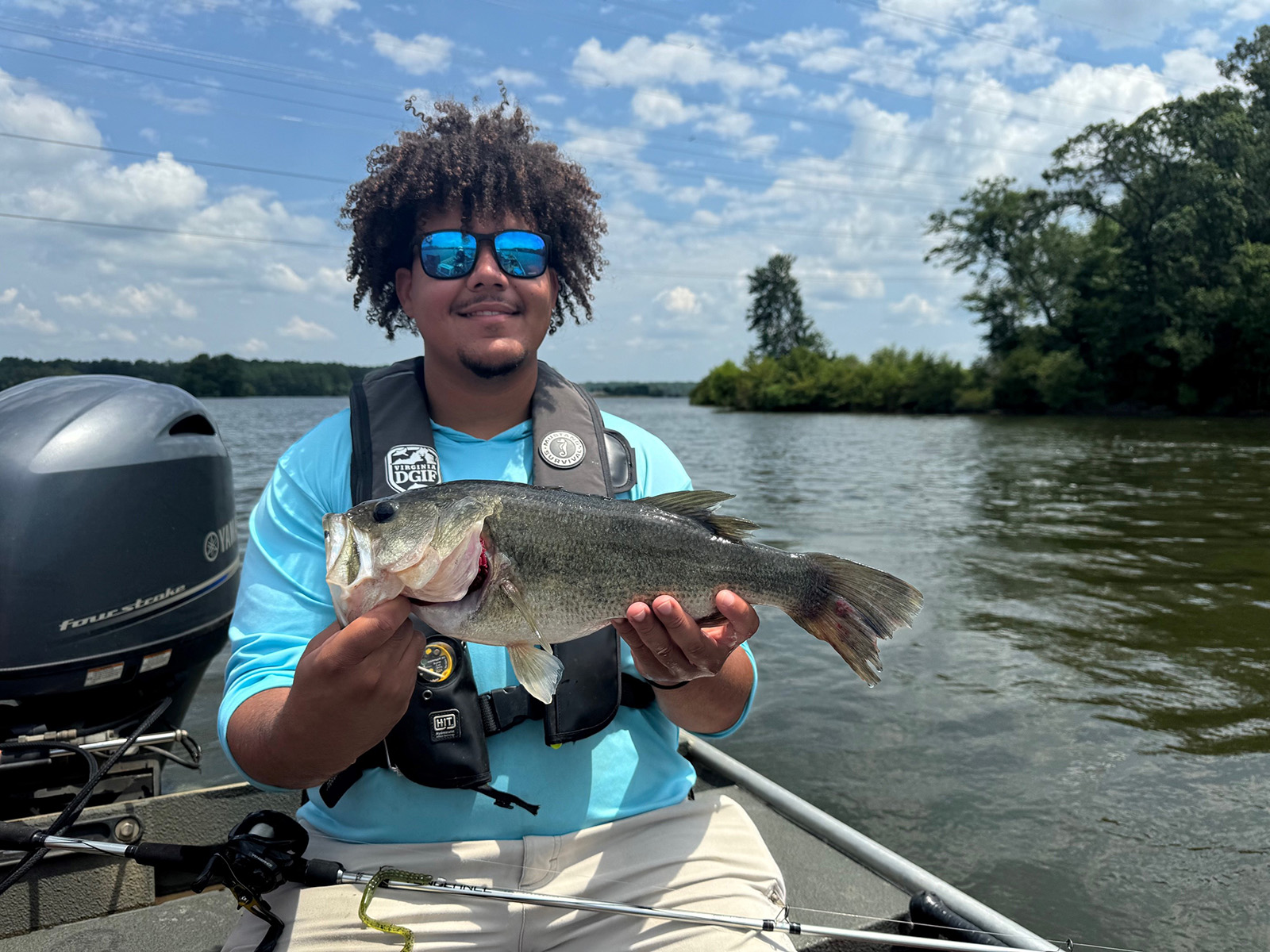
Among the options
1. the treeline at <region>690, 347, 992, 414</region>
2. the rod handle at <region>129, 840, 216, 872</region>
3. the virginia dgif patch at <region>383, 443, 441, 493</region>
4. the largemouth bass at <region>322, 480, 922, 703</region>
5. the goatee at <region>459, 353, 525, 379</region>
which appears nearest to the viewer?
the largemouth bass at <region>322, 480, 922, 703</region>

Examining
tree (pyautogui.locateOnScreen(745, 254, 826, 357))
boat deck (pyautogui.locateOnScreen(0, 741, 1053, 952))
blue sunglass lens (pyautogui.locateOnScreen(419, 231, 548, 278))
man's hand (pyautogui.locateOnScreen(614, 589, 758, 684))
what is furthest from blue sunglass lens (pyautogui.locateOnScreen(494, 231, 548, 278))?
tree (pyautogui.locateOnScreen(745, 254, 826, 357))

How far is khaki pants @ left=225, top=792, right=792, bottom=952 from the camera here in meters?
2.32

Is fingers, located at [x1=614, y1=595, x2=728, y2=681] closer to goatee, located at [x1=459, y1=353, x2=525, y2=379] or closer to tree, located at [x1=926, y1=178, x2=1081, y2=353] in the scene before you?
goatee, located at [x1=459, y1=353, x2=525, y2=379]

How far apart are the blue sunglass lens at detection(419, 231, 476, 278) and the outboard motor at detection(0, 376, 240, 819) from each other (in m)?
2.04

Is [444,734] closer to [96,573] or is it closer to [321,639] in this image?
[321,639]

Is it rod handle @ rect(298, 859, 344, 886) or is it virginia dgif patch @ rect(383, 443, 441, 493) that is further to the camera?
virginia dgif patch @ rect(383, 443, 441, 493)

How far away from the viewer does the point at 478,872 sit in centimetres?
248

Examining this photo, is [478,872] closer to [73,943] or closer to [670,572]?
[670,572]

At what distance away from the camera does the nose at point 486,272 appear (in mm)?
2945

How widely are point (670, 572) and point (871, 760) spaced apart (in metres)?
4.83

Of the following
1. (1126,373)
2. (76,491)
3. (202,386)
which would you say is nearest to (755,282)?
(1126,373)

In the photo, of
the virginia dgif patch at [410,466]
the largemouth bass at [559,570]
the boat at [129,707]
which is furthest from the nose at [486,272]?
the boat at [129,707]

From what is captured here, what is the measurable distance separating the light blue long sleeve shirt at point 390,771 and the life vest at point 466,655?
6cm

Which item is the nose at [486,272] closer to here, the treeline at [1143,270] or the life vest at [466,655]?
the life vest at [466,655]
